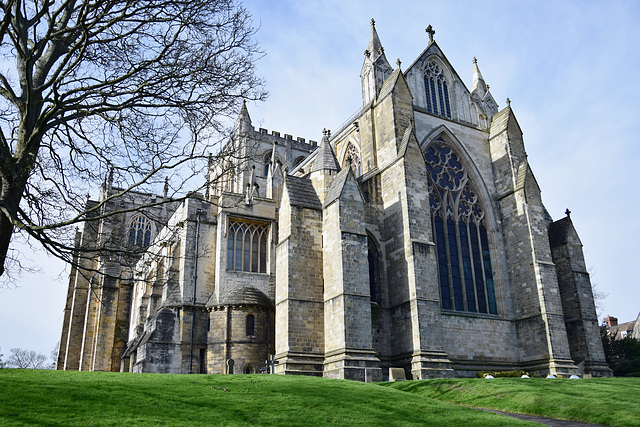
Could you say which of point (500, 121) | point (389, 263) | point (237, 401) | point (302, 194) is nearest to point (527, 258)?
point (389, 263)

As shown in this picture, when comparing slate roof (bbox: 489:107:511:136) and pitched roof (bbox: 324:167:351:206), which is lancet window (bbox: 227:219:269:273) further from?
slate roof (bbox: 489:107:511:136)

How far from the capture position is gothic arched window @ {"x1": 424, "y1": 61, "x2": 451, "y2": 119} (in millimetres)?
28047

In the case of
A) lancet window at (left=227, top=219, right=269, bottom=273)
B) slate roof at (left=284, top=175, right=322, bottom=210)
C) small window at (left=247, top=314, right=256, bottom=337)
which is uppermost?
slate roof at (left=284, top=175, right=322, bottom=210)

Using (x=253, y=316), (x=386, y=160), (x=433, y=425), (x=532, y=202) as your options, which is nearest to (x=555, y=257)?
(x=532, y=202)

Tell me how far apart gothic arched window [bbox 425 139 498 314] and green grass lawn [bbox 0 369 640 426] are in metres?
8.39

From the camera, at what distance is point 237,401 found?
35.9 ft

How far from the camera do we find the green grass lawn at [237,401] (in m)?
8.96

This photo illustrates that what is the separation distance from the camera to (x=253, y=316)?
23.3 m

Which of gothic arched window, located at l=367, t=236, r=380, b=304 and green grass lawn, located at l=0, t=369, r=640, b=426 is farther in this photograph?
gothic arched window, located at l=367, t=236, r=380, b=304

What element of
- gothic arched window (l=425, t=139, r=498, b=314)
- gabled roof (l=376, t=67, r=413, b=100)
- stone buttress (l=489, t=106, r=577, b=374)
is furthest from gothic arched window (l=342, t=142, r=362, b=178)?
stone buttress (l=489, t=106, r=577, b=374)

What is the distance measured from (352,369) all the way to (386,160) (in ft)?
32.3

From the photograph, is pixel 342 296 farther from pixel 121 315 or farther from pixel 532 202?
pixel 121 315

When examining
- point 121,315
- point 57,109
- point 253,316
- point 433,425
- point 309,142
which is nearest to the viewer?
point 57,109

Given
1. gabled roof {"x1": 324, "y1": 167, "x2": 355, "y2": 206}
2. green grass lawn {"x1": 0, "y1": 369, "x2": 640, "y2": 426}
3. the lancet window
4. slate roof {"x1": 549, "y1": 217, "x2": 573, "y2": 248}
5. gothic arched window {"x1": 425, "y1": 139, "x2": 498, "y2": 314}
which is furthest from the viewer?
slate roof {"x1": 549, "y1": 217, "x2": 573, "y2": 248}
